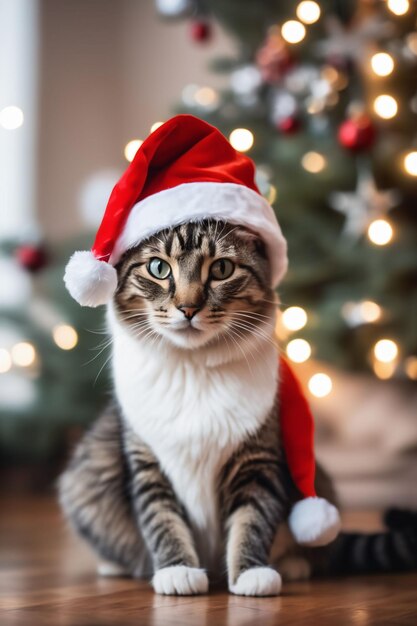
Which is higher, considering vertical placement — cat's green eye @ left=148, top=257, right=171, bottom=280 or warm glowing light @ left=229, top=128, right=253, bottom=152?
warm glowing light @ left=229, top=128, right=253, bottom=152

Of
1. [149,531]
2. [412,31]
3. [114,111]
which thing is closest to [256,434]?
[149,531]

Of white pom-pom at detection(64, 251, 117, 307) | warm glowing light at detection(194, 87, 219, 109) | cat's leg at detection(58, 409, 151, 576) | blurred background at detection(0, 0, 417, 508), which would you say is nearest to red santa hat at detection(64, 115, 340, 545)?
white pom-pom at detection(64, 251, 117, 307)

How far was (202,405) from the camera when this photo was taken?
1.26m

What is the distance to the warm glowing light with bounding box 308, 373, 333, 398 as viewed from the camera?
2.46 metres

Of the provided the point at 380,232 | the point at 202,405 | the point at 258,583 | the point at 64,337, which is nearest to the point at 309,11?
the point at 380,232

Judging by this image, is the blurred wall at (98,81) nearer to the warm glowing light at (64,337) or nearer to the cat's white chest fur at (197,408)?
the warm glowing light at (64,337)

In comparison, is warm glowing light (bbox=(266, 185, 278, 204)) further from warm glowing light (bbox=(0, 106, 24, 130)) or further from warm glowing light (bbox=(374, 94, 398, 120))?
warm glowing light (bbox=(0, 106, 24, 130))

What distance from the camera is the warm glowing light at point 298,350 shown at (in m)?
2.39

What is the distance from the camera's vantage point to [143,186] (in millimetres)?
1317

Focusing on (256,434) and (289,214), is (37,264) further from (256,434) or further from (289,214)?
(256,434)

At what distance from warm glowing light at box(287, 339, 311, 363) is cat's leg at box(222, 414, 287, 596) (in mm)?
1099

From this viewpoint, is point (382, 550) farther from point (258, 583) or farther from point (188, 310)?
point (188, 310)

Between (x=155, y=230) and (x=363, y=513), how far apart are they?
1303 mm

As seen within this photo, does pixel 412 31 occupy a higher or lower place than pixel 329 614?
higher
